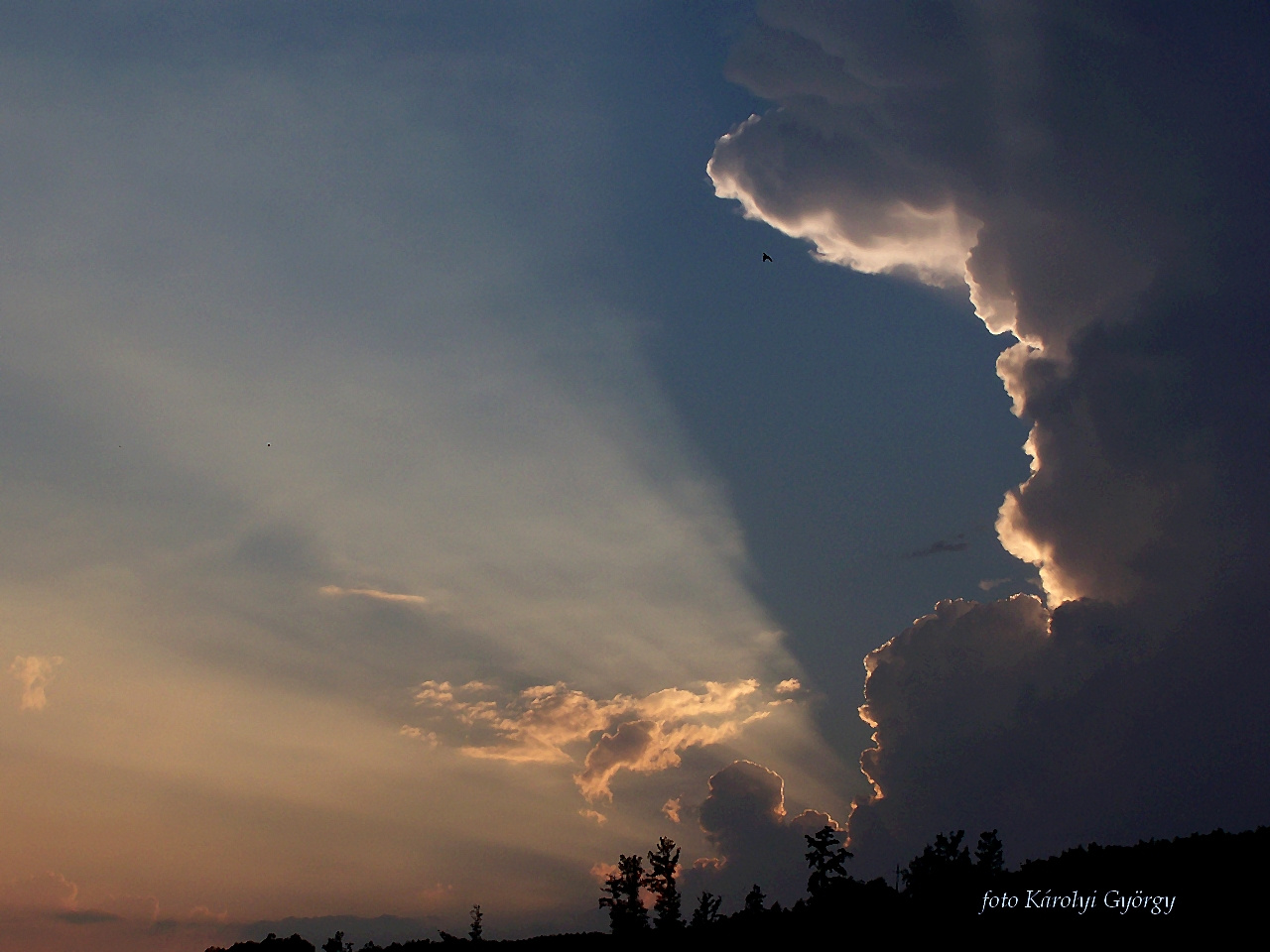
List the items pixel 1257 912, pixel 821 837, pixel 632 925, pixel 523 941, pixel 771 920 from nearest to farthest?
pixel 1257 912 < pixel 771 920 < pixel 523 941 < pixel 821 837 < pixel 632 925

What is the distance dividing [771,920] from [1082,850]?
81.9ft

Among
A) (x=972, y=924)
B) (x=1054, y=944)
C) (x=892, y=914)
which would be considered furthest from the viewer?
(x=892, y=914)

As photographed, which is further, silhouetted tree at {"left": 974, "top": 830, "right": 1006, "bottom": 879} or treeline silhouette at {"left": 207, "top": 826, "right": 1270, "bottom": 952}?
silhouetted tree at {"left": 974, "top": 830, "right": 1006, "bottom": 879}

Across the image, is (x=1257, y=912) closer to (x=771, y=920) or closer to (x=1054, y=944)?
(x=1054, y=944)

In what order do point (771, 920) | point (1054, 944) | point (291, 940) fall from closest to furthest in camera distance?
point (1054, 944) < point (771, 920) < point (291, 940)

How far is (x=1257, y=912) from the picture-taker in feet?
194

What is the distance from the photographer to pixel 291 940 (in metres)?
117

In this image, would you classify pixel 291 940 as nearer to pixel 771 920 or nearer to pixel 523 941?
pixel 523 941

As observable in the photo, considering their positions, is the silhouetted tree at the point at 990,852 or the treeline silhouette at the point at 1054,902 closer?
the treeline silhouette at the point at 1054,902

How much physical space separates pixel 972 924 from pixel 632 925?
80019 millimetres

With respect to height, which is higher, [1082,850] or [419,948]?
[1082,850]

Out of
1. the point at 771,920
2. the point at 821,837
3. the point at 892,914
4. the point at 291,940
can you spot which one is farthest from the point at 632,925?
the point at 892,914

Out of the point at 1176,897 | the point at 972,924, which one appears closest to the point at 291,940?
the point at 972,924

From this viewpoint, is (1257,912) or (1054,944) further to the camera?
(1054,944)
